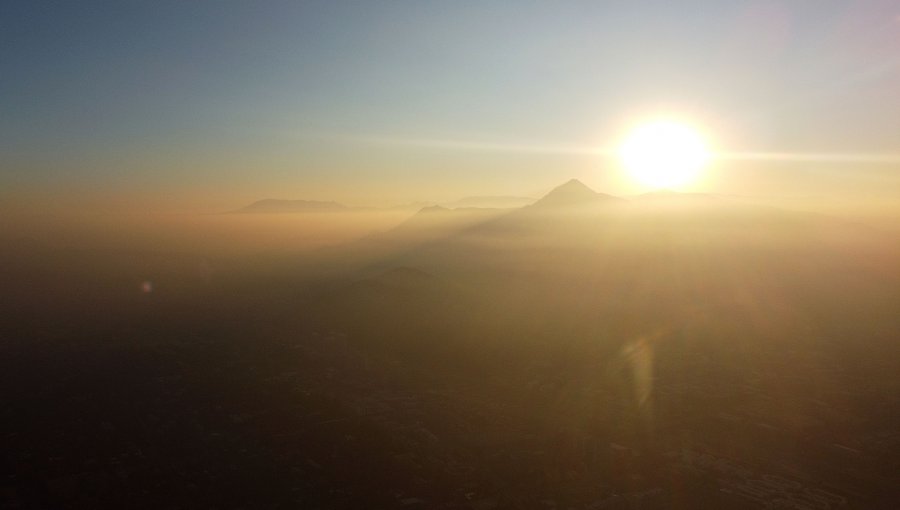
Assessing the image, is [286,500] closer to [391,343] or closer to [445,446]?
[445,446]

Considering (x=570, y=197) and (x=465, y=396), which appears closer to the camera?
(x=465, y=396)

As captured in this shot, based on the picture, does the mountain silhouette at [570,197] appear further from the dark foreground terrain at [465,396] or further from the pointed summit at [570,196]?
the dark foreground terrain at [465,396]

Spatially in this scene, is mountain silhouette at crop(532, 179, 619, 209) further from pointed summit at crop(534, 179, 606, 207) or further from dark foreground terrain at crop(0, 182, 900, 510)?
dark foreground terrain at crop(0, 182, 900, 510)

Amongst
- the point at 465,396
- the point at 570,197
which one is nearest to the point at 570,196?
the point at 570,197

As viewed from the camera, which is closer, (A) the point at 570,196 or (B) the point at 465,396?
(B) the point at 465,396

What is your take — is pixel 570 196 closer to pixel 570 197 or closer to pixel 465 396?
pixel 570 197

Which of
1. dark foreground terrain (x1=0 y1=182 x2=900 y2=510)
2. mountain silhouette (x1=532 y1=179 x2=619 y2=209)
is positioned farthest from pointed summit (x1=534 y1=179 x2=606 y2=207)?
dark foreground terrain (x1=0 y1=182 x2=900 y2=510)
